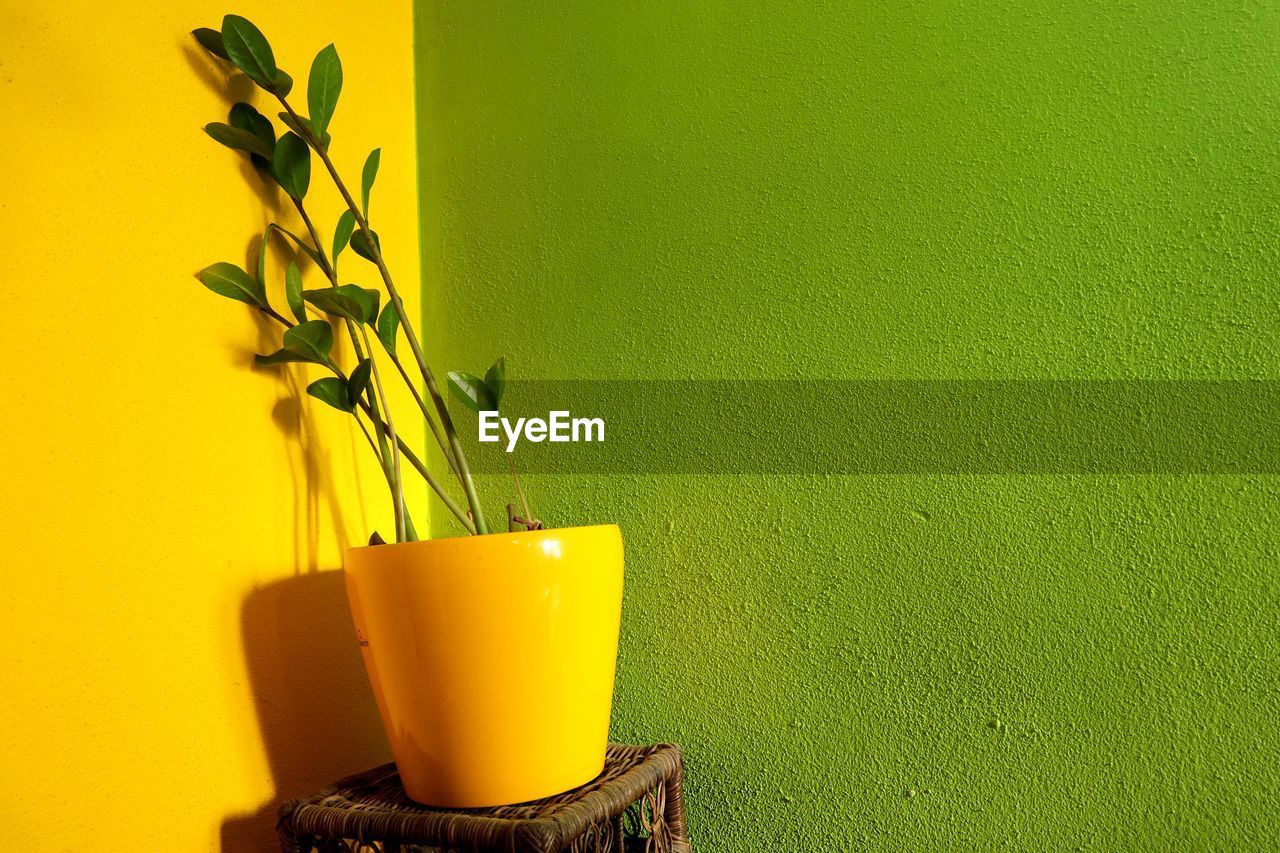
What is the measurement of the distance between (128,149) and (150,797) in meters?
0.64

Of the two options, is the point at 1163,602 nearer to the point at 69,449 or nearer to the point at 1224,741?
the point at 1224,741

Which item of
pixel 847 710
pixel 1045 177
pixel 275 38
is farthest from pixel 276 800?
pixel 1045 177

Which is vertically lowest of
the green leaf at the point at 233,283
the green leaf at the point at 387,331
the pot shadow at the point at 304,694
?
the pot shadow at the point at 304,694

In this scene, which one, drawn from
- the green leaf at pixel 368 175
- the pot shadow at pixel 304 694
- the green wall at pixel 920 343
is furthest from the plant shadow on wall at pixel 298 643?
the green wall at pixel 920 343

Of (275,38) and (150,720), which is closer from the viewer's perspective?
(150,720)

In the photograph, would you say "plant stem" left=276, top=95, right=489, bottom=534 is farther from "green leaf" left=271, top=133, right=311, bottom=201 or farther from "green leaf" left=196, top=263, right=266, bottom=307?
"green leaf" left=196, top=263, right=266, bottom=307

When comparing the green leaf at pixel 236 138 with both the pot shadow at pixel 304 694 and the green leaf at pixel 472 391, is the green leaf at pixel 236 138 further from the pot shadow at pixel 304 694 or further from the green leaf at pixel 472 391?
the pot shadow at pixel 304 694

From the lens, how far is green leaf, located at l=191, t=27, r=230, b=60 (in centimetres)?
94

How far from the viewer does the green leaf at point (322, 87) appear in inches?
39.8

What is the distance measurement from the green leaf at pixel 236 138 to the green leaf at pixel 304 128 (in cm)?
5

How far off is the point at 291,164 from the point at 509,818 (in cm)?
76

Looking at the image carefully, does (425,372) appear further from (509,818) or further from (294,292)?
(509,818)

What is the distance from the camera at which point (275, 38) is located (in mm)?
1063

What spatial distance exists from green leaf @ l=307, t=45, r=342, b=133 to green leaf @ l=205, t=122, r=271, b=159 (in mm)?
71
